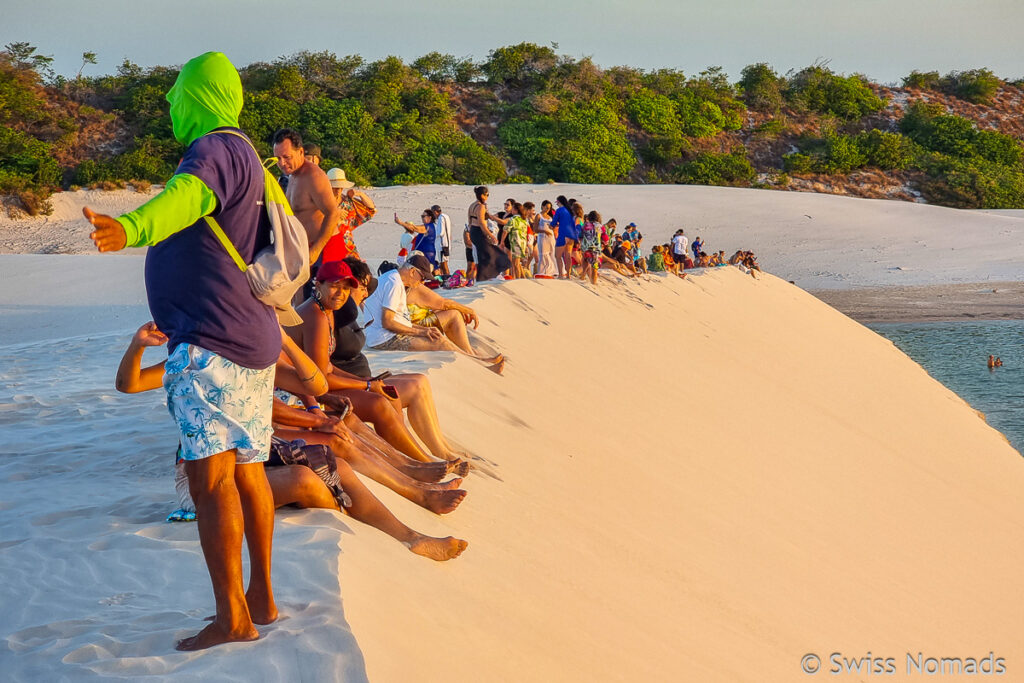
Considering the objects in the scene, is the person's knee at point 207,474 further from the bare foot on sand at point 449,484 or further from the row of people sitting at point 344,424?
the bare foot on sand at point 449,484

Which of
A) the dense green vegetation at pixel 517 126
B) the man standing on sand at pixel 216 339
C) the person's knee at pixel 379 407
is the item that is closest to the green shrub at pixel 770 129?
the dense green vegetation at pixel 517 126

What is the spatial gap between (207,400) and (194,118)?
834mm

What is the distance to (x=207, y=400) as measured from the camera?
2852mm

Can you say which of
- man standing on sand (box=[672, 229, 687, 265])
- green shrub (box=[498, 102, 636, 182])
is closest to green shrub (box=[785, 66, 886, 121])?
green shrub (box=[498, 102, 636, 182])

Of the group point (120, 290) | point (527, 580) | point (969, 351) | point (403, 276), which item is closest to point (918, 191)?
point (969, 351)

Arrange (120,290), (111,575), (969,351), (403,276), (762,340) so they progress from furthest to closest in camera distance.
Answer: (969,351) < (120,290) < (762,340) < (403,276) < (111,575)

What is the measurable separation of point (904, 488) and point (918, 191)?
38118 millimetres

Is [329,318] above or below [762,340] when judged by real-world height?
above

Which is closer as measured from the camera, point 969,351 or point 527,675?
point 527,675

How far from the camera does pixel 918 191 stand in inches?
1706

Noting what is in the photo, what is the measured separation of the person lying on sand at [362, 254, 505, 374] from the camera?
761 cm

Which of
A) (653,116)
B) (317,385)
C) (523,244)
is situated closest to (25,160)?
(523,244)

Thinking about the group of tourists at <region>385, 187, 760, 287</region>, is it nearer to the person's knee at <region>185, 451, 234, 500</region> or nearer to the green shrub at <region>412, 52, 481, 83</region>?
the person's knee at <region>185, 451, 234, 500</region>

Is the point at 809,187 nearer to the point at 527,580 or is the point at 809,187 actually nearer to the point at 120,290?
the point at 120,290
